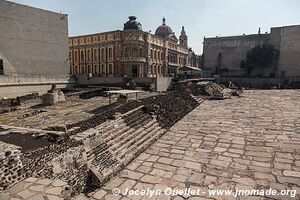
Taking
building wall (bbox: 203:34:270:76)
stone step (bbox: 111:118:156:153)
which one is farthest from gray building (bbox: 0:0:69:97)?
building wall (bbox: 203:34:270:76)

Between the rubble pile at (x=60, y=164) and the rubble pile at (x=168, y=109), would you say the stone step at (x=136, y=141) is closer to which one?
the rubble pile at (x=168, y=109)

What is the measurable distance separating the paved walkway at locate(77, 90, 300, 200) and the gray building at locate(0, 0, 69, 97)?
18.1 meters

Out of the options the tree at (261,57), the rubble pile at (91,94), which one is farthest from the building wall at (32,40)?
the tree at (261,57)

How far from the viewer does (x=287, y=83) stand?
3512 centimetres

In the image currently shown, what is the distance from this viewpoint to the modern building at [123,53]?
3800 cm

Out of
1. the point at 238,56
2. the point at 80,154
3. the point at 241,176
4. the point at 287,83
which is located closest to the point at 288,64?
the point at 287,83

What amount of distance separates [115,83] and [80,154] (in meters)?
19.1

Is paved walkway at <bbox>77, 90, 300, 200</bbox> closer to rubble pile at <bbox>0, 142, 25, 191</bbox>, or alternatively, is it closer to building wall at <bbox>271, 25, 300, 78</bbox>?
rubble pile at <bbox>0, 142, 25, 191</bbox>

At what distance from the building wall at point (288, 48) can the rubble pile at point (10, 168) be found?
4311 cm

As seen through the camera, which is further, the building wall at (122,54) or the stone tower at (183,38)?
the stone tower at (183,38)

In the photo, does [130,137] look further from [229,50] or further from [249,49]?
[249,49]

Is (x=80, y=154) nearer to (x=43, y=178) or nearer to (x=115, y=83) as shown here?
(x=43, y=178)

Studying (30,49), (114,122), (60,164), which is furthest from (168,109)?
(30,49)

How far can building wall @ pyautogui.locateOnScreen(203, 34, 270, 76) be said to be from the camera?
138ft
